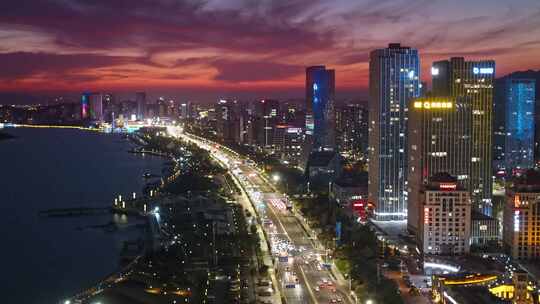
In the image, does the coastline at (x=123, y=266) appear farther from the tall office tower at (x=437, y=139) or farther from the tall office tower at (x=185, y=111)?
the tall office tower at (x=185, y=111)

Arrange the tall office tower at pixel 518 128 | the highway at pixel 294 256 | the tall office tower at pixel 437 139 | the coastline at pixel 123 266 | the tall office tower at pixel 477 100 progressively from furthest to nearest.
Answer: the tall office tower at pixel 518 128 → the tall office tower at pixel 477 100 → the tall office tower at pixel 437 139 → the coastline at pixel 123 266 → the highway at pixel 294 256

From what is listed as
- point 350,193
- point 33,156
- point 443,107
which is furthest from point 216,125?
point 443,107

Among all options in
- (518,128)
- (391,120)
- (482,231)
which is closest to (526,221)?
(482,231)

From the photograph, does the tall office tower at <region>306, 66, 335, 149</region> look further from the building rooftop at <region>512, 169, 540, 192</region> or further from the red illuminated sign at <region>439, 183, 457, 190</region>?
the building rooftop at <region>512, 169, 540, 192</region>

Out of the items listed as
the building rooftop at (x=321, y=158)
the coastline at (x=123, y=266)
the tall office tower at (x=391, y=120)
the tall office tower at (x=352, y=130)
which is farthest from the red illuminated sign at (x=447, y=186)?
the tall office tower at (x=352, y=130)

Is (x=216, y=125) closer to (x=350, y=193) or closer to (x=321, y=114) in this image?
(x=321, y=114)

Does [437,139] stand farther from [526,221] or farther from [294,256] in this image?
[294,256]
